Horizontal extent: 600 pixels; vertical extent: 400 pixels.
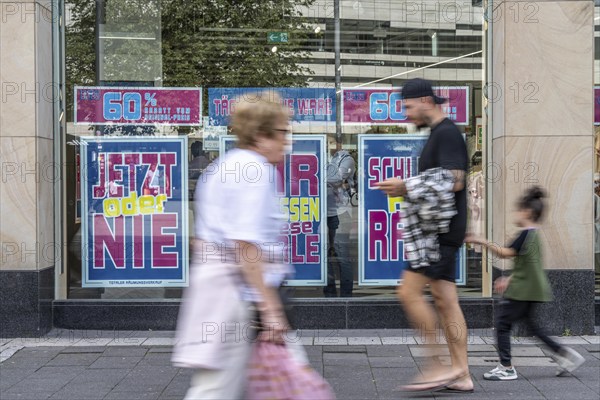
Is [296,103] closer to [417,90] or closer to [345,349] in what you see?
[345,349]

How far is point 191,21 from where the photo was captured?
789cm

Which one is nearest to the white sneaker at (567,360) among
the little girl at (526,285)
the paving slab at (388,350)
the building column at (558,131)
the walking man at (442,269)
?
the little girl at (526,285)

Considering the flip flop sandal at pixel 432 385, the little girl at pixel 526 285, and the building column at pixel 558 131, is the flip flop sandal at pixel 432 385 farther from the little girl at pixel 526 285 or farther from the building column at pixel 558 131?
the building column at pixel 558 131

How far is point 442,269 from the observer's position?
5184 mm

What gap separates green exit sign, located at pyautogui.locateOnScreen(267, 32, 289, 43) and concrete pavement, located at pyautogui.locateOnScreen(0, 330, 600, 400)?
2851 mm

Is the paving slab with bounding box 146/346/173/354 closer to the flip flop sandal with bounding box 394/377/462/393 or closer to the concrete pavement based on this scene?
the concrete pavement

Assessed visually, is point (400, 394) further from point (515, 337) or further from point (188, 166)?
point (188, 166)

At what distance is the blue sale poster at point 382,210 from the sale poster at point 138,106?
66.5 inches

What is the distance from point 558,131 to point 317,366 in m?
3.03

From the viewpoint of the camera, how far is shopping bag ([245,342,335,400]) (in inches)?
121

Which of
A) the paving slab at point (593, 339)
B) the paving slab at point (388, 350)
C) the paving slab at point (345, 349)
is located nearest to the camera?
the paving slab at point (388, 350)

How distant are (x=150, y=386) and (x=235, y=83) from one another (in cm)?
328

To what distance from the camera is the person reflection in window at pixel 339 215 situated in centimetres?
780

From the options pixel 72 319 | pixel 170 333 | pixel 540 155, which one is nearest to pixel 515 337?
pixel 540 155
